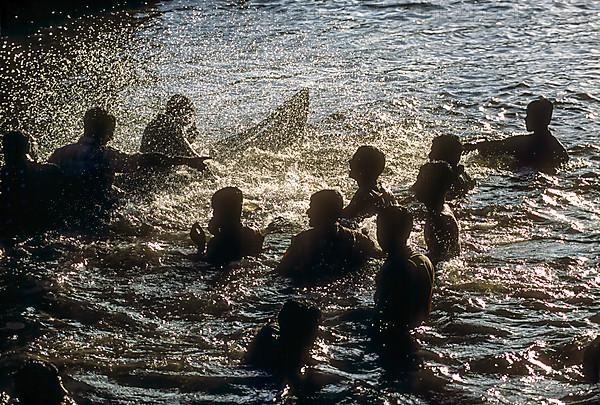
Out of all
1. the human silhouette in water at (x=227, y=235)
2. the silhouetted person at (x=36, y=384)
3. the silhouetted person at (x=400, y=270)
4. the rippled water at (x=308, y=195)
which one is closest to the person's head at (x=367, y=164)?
the rippled water at (x=308, y=195)

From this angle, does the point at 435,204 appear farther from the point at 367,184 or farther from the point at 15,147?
the point at 15,147

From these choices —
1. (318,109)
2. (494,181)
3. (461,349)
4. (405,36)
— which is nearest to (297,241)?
(461,349)

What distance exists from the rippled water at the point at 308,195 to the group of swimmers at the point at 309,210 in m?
0.21

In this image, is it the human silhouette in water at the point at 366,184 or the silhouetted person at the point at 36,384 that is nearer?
the silhouetted person at the point at 36,384

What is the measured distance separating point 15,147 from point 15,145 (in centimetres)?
2

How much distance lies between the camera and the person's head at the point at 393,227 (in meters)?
7.53

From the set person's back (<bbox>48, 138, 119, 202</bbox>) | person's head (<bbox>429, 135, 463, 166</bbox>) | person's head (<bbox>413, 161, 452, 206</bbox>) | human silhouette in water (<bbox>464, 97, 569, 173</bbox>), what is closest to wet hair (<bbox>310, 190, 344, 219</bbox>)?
person's head (<bbox>413, 161, 452, 206</bbox>)

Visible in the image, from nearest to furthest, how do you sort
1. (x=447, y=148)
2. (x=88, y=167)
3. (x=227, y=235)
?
(x=227, y=235)
(x=447, y=148)
(x=88, y=167)

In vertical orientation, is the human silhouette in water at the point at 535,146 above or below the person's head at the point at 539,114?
below

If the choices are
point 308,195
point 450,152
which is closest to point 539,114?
point 450,152

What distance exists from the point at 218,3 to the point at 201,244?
43.9 ft

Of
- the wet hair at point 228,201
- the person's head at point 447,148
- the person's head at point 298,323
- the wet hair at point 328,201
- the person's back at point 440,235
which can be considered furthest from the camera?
the person's head at point 447,148

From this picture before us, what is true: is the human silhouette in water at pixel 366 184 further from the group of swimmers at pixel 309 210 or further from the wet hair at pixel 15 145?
the wet hair at pixel 15 145

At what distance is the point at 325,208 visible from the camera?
8.80m
